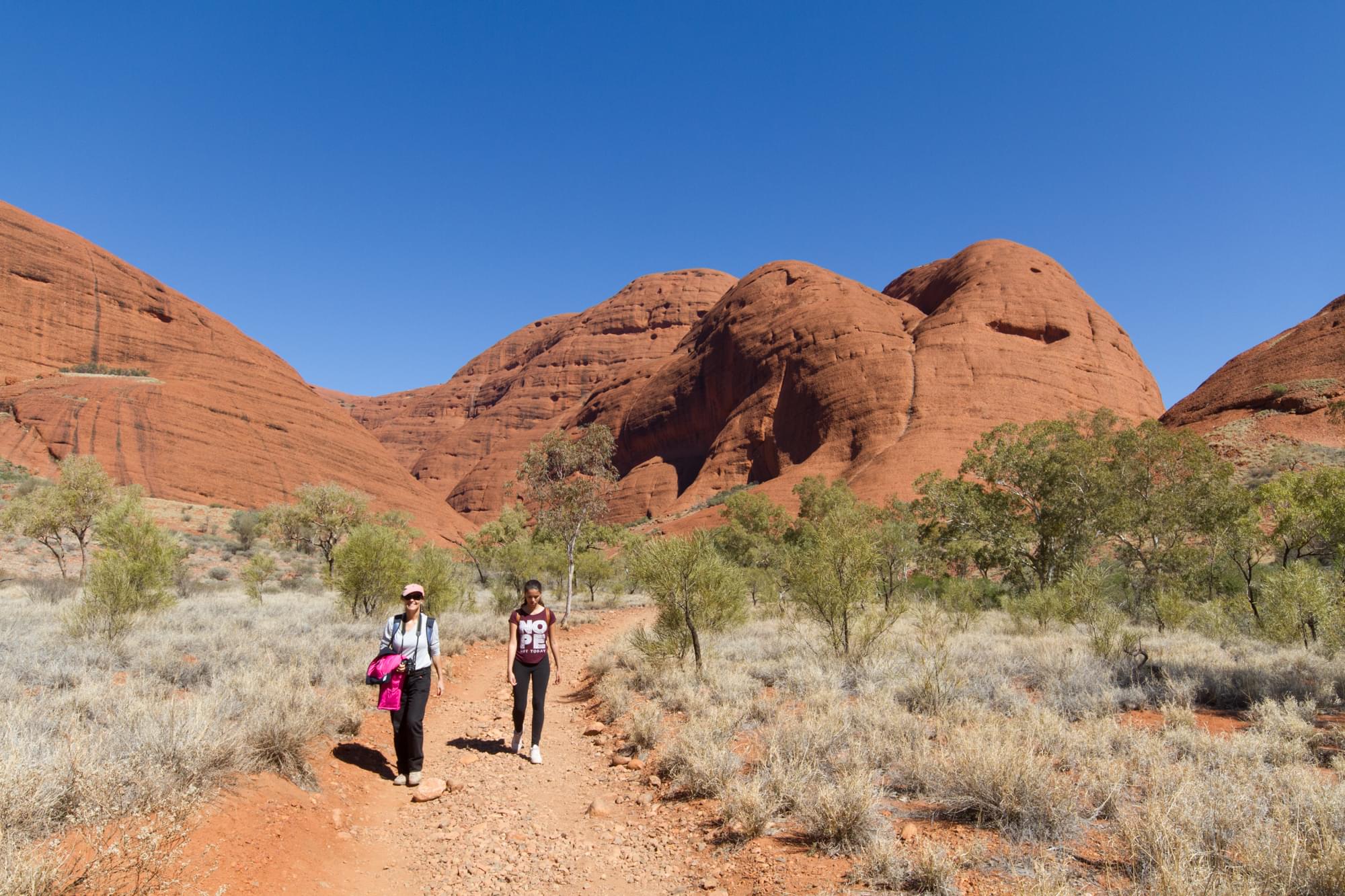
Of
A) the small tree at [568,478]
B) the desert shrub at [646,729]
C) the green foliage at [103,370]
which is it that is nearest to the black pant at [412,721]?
the desert shrub at [646,729]

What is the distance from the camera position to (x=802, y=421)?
55781mm

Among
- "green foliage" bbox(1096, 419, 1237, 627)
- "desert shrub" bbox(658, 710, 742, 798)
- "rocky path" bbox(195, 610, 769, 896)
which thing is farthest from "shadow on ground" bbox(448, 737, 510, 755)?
"green foliage" bbox(1096, 419, 1237, 627)

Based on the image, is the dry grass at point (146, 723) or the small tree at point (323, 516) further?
the small tree at point (323, 516)

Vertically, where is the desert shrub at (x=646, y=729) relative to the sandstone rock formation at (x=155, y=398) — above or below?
below

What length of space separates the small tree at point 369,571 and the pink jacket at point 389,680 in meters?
8.75

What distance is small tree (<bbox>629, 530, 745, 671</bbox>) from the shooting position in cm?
1000

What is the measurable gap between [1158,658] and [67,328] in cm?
7757

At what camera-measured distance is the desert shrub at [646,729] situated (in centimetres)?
681

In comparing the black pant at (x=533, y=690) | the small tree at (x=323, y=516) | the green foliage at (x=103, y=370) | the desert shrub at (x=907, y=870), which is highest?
the green foliage at (x=103, y=370)

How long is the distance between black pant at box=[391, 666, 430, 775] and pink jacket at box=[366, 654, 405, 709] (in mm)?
73

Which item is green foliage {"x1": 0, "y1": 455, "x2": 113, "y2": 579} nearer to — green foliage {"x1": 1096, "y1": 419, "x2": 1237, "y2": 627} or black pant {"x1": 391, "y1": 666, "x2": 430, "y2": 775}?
black pant {"x1": 391, "y1": 666, "x2": 430, "y2": 775}

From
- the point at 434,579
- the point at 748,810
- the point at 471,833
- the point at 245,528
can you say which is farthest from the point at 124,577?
the point at 245,528

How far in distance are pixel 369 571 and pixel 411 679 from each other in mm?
8930

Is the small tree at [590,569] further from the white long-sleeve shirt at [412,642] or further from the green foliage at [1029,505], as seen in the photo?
the white long-sleeve shirt at [412,642]
